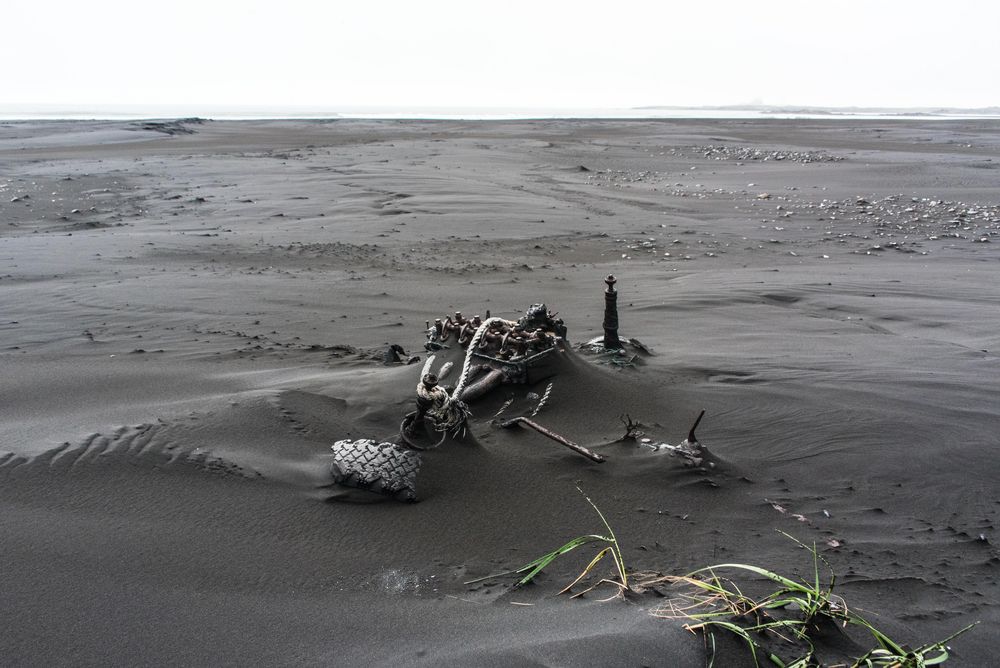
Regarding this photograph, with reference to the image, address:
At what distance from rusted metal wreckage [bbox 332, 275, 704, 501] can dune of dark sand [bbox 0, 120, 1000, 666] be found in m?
0.07

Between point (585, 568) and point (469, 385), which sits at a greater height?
point (469, 385)

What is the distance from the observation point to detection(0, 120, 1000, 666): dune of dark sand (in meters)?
2.05

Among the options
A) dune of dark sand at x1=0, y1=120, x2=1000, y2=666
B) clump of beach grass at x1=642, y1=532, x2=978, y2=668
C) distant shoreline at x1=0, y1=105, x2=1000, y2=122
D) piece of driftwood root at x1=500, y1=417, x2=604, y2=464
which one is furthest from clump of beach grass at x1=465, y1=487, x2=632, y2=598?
distant shoreline at x1=0, y1=105, x2=1000, y2=122

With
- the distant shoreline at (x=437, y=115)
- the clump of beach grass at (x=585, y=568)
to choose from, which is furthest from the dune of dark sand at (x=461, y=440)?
the distant shoreline at (x=437, y=115)

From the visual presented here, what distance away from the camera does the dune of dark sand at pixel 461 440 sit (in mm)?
2053

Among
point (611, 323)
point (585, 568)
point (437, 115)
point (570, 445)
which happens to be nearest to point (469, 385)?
point (570, 445)

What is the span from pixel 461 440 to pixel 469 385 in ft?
1.67

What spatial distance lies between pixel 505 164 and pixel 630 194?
425cm

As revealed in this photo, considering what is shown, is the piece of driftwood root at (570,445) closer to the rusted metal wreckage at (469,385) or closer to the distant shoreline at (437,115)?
the rusted metal wreckage at (469,385)

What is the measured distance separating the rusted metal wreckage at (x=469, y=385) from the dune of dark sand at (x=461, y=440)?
0.07 meters

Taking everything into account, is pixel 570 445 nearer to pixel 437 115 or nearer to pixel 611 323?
pixel 611 323

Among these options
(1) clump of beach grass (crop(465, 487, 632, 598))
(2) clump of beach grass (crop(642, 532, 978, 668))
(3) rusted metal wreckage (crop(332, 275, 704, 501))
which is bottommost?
(1) clump of beach grass (crop(465, 487, 632, 598))

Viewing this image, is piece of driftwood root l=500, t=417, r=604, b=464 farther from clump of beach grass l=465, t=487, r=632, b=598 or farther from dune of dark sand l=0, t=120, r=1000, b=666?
clump of beach grass l=465, t=487, r=632, b=598

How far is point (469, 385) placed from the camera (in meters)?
3.47
